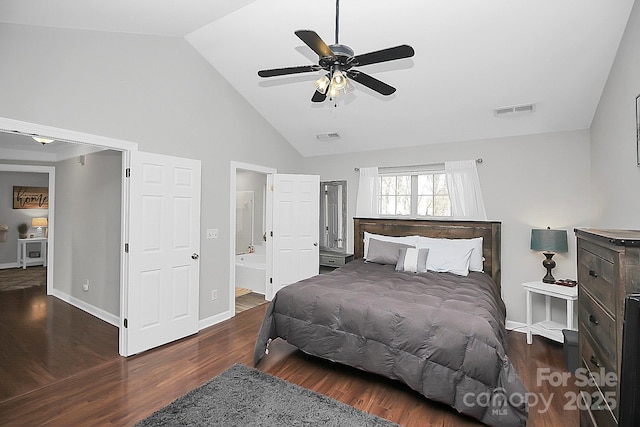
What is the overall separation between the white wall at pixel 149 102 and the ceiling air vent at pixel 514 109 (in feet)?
10.4

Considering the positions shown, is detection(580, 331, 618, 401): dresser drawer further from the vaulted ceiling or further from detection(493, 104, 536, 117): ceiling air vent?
detection(493, 104, 536, 117): ceiling air vent

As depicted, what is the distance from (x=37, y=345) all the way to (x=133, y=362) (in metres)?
1.19

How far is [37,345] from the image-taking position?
A: 123 inches

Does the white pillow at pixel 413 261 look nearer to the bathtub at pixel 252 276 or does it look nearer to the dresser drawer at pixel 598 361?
the dresser drawer at pixel 598 361

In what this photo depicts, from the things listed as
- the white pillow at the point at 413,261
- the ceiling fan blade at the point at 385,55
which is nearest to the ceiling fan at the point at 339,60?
the ceiling fan blade at the point at 385,55

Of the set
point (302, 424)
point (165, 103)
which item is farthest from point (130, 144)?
point (302, 424)

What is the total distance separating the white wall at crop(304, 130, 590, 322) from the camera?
3.55 m

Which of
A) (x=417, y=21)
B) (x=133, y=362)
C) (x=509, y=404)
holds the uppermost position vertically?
(x=417, y=21)

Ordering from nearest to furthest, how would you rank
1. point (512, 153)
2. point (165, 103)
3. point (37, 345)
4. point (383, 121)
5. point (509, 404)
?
point (509, 404) < point (37, 345) < point (165, 103) < point (512, 153) < point (383, 121)

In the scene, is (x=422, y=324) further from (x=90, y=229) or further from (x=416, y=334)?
(x=90, y=229)

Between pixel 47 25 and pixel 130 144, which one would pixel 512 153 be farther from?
pixel 47 25

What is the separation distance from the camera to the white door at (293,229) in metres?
4.72

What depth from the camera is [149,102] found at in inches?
125

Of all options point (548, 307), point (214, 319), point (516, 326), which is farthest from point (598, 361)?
point (214, 319)
